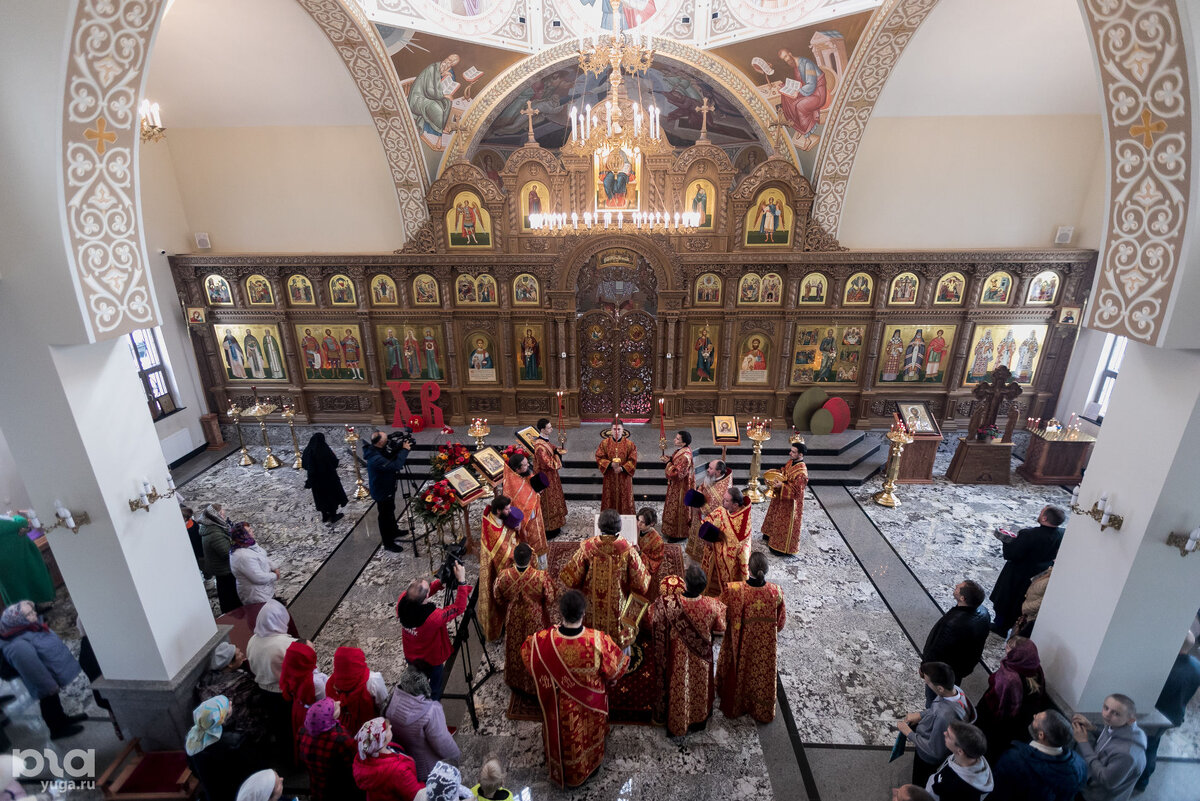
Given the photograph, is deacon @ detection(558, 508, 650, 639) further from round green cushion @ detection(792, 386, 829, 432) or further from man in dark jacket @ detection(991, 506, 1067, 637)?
round green cushion @ detection(792, 386, 829, 432)

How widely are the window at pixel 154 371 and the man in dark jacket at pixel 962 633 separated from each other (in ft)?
44.9

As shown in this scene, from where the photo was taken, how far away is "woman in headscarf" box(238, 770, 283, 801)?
3.10 meters

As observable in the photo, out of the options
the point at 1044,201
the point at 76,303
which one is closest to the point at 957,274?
the point at 1044,201

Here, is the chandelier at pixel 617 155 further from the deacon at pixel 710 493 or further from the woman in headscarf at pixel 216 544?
the woman in headscarf at pixel 216 544

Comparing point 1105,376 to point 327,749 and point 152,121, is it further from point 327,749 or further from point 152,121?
point 152,121

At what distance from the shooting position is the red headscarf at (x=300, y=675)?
4.24 m

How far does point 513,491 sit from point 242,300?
29.2ft

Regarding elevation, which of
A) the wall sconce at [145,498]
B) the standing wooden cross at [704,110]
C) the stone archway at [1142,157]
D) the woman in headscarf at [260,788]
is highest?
the standing wooden cross at [704,110]

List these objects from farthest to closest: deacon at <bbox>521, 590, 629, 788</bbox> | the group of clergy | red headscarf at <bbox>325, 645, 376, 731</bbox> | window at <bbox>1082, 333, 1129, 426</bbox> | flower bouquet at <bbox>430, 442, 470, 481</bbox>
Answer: window at <bbox>1082, 333, 1129, 426</bbox> < flower bouquet at <bbox>430, 442, 470, 481</bbox> < the group of clergy < deacon at <bbox>521, 590, 629, 788</bbox> < red headscarf at <bbox>325, 645, 376, 731</bbox>

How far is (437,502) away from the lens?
23.5ft

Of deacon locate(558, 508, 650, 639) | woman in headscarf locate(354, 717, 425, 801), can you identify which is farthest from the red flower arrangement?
woman in headscarf locate(354, 717, 425, 801)

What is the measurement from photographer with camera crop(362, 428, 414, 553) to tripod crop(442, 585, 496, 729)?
2.08m

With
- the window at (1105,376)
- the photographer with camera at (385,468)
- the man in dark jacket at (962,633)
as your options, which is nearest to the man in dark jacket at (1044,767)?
the man in dark jacket at (962,633)

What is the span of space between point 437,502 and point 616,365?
5.84 metres
